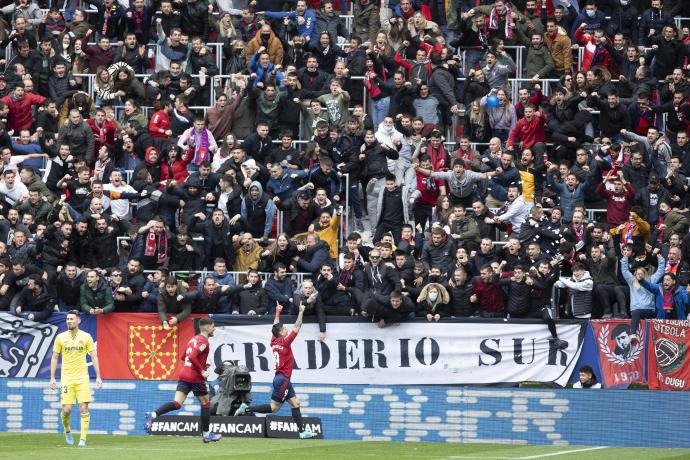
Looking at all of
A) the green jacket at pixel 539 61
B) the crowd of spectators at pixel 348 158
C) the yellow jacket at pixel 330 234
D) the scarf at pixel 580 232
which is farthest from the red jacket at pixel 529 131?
the yellow jacket at pixel 330 234

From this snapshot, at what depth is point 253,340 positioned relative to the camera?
85.1ft

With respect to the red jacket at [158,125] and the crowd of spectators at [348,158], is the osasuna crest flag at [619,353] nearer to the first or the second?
the crowd of spectators at [348,158]

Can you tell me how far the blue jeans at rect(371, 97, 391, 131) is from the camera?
2988cm

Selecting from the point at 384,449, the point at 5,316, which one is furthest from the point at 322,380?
the point at 5,316

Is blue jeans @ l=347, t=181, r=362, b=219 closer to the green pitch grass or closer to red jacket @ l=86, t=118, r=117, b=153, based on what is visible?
red jacket @ l=86, t=118, r=117, b=153

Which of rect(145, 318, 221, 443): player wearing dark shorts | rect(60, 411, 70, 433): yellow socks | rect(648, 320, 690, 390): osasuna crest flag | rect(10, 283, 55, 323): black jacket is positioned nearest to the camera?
rect(145, 318, 221, 443): player wearing dark shorts

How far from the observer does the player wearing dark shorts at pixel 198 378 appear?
2142cm

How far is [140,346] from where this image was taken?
85.5ft

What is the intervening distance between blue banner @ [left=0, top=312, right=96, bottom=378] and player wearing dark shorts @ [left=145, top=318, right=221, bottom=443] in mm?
5054

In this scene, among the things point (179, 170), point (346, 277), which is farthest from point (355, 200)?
point (179, 170)

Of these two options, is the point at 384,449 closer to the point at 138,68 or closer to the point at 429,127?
the point at 429,127

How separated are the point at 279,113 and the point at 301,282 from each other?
4.72m

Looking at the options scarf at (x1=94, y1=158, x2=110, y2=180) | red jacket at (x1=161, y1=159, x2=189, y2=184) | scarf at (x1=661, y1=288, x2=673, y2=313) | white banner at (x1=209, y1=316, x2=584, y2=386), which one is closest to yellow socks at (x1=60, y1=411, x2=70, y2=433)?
white banner at (x1=209, y1=316, x2=584, y2=386)

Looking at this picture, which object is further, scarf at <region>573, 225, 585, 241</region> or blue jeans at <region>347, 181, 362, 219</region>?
blue jeans at <region>347, 181, 362, 219</region>
